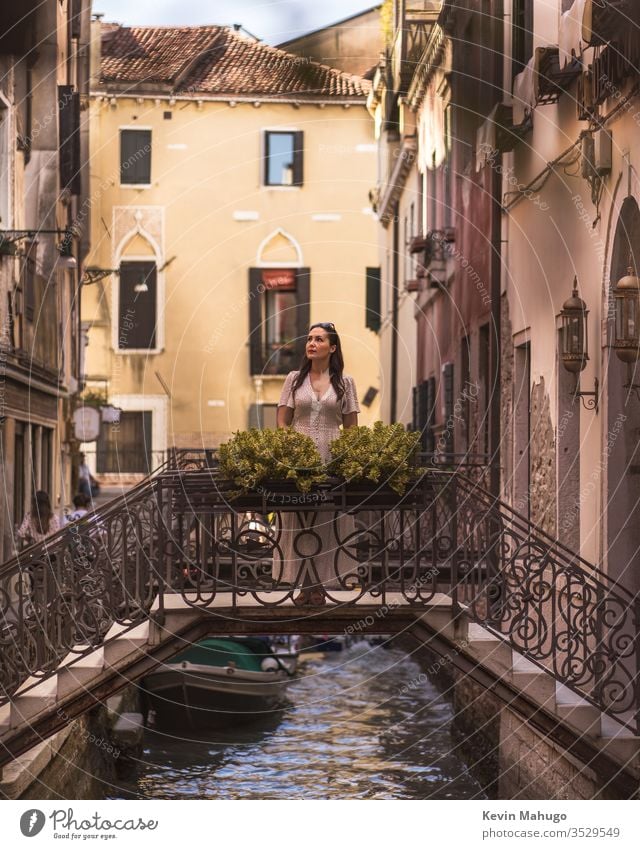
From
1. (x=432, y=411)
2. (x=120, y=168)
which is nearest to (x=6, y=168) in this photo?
(x=432, y=411)

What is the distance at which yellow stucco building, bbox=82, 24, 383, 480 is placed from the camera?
107ft

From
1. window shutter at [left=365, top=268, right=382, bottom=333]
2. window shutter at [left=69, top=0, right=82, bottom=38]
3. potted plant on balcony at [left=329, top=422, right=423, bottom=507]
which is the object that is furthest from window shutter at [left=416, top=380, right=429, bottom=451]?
potted plant on balcony at [left=329, top=422, right=423, bottom=507]

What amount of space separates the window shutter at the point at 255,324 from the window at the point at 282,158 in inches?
83.2

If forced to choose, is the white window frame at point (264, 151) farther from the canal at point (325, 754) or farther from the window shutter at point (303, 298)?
the canal at point (325, 754)

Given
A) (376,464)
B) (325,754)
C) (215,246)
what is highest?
(215,246)

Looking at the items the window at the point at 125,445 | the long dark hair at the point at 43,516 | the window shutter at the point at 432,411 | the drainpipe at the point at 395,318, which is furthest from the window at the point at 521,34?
the window at the point at 125,445

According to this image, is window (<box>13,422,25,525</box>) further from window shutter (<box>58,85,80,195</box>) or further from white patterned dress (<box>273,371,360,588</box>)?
white patterned dress (<box>273,371,360,588</box>)

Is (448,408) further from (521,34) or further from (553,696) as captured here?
(553,696)

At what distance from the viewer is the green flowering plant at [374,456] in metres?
9.72

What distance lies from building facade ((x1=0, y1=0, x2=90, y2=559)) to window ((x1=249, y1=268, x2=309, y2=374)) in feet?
26.0

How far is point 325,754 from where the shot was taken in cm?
1842

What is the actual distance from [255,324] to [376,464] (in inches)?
1005
